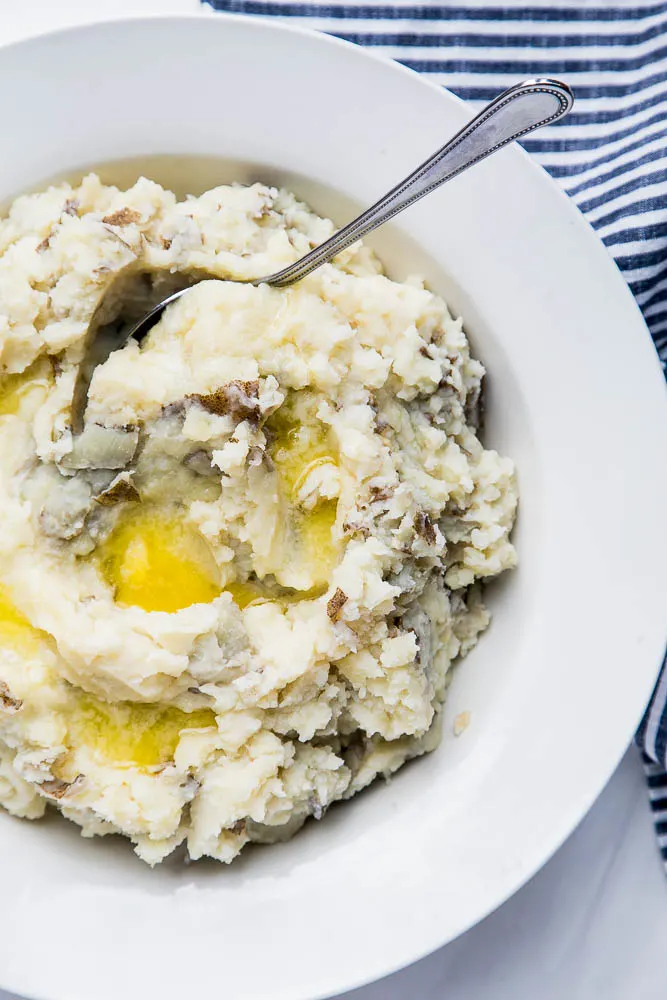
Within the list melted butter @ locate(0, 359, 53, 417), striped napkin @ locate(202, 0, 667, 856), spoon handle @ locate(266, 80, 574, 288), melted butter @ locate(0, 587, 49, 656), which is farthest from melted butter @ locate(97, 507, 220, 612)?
striped napkin @ locate(202, 0, 667, 856)

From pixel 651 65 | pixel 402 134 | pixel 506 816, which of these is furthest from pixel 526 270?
pixel 506 816

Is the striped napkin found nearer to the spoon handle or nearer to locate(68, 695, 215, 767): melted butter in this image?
the spoon handle

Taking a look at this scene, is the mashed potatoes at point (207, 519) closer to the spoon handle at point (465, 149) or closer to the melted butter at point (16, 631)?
the melted butter at point (16, 631)

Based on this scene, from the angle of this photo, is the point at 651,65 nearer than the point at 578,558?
No

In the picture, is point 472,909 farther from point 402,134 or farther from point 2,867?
point 402,134

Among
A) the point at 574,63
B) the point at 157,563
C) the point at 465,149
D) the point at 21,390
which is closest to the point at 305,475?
the point at 157,563

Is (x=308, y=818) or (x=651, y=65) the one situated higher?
(x=651, y=65)
